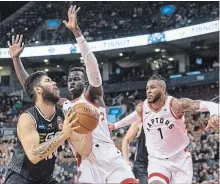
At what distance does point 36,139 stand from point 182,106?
2502mm

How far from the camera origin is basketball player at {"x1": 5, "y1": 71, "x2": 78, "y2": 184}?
407 cm

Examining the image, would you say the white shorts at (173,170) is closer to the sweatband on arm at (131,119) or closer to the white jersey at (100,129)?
the sweatband on arm at (131,119)

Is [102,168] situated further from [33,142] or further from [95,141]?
[33,142]

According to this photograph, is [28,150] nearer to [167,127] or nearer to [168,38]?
[167,127]

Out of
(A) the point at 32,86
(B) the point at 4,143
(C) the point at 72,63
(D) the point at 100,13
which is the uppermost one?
(D) the point at 100,13

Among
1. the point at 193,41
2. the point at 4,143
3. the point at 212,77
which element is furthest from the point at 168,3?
the point at 4,143

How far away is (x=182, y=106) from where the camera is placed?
607 cm

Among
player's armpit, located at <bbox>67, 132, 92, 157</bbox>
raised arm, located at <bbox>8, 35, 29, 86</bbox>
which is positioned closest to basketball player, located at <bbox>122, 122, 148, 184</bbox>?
player's armpit, located at <bbox>67, 132, 92, 157</bbox>

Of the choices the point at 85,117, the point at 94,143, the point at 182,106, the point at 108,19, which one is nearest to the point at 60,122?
the point at 85,117

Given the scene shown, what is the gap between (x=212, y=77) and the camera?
25.6 metres

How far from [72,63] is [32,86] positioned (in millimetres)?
28259

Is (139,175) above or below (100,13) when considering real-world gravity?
below

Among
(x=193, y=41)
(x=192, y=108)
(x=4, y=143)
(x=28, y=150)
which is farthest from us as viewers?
(x=193, y=41)

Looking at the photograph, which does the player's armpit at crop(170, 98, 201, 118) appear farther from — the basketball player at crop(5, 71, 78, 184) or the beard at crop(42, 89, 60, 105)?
the beard at crop(42, 89, 60, 105)
